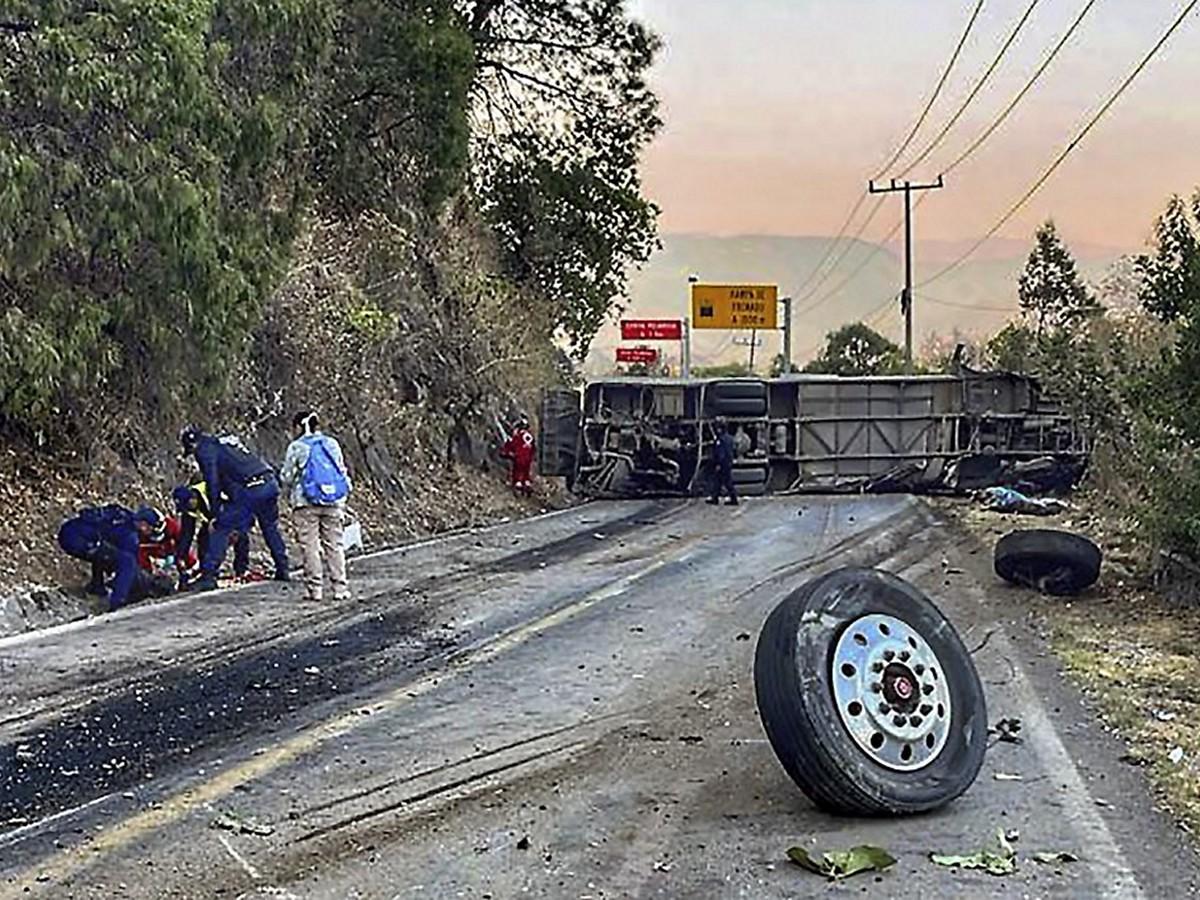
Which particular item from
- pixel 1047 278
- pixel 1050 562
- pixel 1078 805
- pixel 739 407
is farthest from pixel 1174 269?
pixel 1047 278

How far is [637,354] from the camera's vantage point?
53594 millimetres

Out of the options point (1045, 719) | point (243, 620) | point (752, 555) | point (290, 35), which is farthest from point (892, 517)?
point (1045, 719)

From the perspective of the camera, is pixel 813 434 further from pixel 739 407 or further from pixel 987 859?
pixel 987 859

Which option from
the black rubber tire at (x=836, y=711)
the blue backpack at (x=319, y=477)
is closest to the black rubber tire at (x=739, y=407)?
the blue backpack at (x=319, y=477)

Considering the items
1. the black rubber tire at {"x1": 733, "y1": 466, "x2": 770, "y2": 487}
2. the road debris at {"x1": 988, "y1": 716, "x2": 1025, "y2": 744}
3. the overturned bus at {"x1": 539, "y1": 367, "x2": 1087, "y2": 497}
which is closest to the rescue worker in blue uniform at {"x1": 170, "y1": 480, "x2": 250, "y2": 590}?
the road debris at {"x1": 988, "y1": 716, "x2": 1025, "y2": 744}

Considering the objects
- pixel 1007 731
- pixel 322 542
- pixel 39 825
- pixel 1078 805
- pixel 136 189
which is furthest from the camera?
pixel 322 542

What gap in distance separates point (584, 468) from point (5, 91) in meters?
16.8

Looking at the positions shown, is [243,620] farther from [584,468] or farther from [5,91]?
[584,468]

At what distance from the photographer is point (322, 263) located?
2181 cm

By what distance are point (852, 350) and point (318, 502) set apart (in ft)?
226

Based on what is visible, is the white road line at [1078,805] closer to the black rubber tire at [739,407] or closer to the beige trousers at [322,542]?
the beige trousers at [322,542]

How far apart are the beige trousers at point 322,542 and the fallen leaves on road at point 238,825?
6698 mm

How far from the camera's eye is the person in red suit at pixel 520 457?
89.4 feet

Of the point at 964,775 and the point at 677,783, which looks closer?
the point at 964,775
